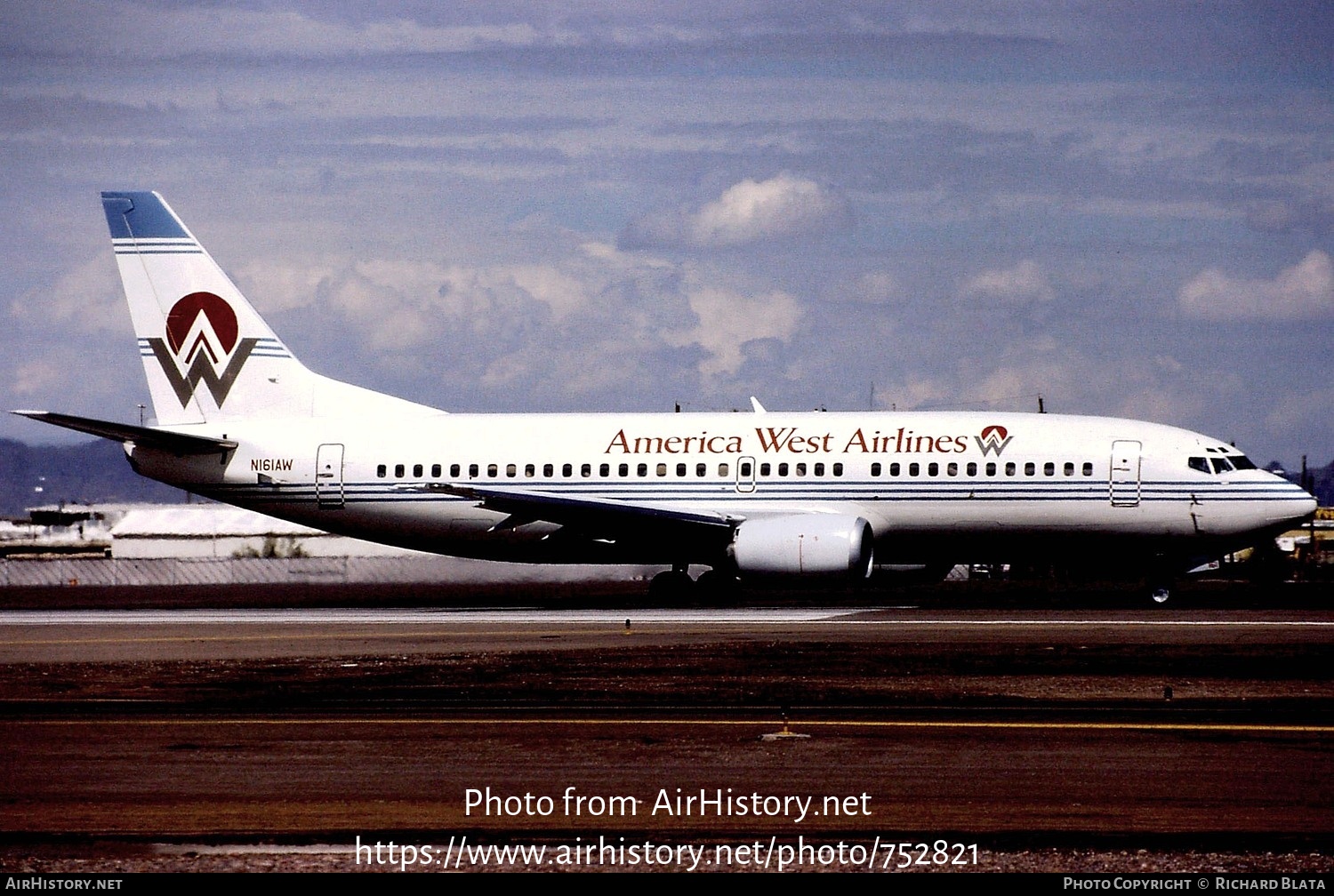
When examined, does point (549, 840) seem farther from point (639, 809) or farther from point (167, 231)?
point (167, 231)

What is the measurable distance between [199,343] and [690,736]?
2972cm

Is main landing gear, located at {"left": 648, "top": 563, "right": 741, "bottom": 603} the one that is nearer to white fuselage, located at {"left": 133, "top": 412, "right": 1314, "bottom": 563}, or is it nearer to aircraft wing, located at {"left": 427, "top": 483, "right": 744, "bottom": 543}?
white fuselage, located at {"left": 133, "top": 412, "right": 1314, "bottom": 563}

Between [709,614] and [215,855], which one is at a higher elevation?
[709,614]

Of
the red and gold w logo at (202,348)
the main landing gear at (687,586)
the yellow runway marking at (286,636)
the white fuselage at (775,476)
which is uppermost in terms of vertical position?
the red and gold w logo at (202,348)

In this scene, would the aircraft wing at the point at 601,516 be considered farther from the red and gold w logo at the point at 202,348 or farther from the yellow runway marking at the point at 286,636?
the red and gold w logo at the point at 202,348

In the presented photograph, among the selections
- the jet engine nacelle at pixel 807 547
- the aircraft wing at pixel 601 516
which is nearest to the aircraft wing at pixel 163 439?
the aircraft wing at pixel 601 516

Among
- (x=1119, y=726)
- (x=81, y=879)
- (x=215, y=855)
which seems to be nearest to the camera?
(x=81, y=879)

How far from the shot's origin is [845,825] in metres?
10.8

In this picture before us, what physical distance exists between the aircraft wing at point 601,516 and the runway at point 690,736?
8.82m

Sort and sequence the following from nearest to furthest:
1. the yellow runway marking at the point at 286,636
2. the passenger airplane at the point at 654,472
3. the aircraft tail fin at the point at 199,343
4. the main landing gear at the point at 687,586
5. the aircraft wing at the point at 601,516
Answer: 1. the yellow runway marking at the point at 286,636
2. the passenger airplane at the point at 654,472
3. the aircraft wing at the point at 601,516
4. the main landing gear at the point at 687,586
5. the aircraft tail fin at the point at 199,343

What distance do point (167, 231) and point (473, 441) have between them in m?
9.71

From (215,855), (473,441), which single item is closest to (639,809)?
(215,855)

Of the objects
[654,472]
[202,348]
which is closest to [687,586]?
[654,472]

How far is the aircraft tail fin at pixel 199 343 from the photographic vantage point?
137 ft
